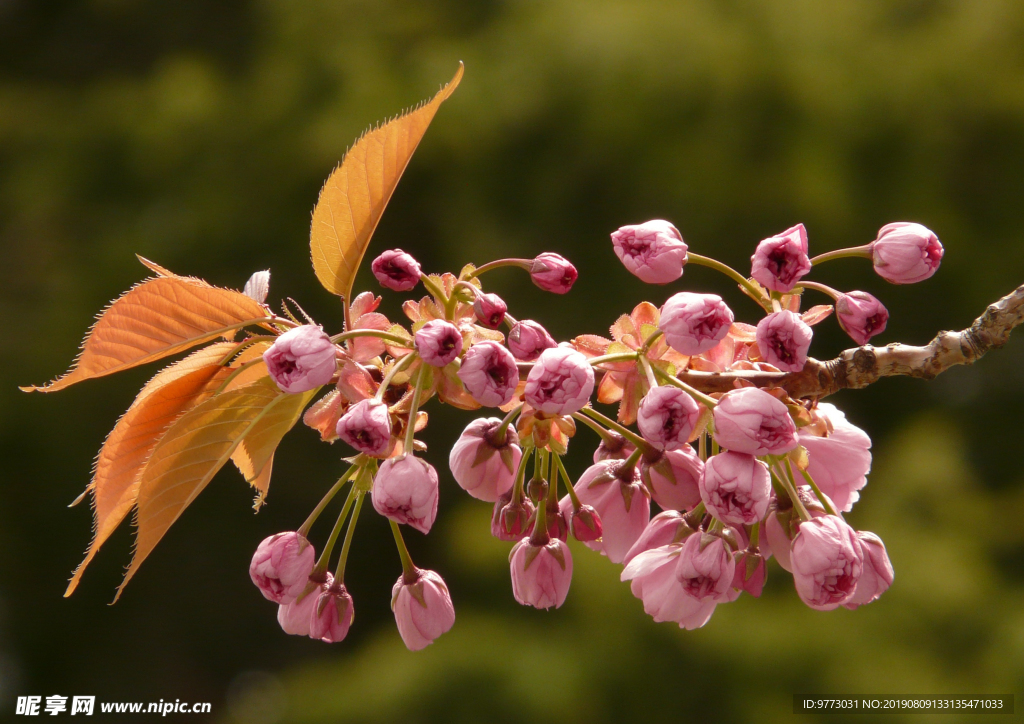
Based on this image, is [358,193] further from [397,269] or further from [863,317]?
[863,317]

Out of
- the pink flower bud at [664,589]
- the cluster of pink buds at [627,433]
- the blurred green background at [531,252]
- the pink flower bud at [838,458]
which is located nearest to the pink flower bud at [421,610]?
the cluster of pink buds at [627,433]

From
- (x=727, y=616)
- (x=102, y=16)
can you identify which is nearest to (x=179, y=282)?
(x=727, y=616)

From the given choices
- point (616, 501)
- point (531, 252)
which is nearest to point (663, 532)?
point (616, 501)

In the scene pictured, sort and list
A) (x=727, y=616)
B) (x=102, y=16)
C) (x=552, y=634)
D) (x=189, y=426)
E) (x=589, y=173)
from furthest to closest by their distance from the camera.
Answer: (x=102, y=16) < (x=589, y=173) < (x=552, y=634) < (x=727, y=616) < (x=189, y=426)

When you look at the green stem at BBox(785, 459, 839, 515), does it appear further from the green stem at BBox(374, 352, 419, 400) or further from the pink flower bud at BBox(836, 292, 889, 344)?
the green stem at BBox(374, 352, 419, 400)

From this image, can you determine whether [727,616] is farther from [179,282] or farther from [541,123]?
[179,282]

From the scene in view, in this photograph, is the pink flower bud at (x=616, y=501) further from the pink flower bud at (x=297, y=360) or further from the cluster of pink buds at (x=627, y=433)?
the pink flower bud at (x=297, y=360)
